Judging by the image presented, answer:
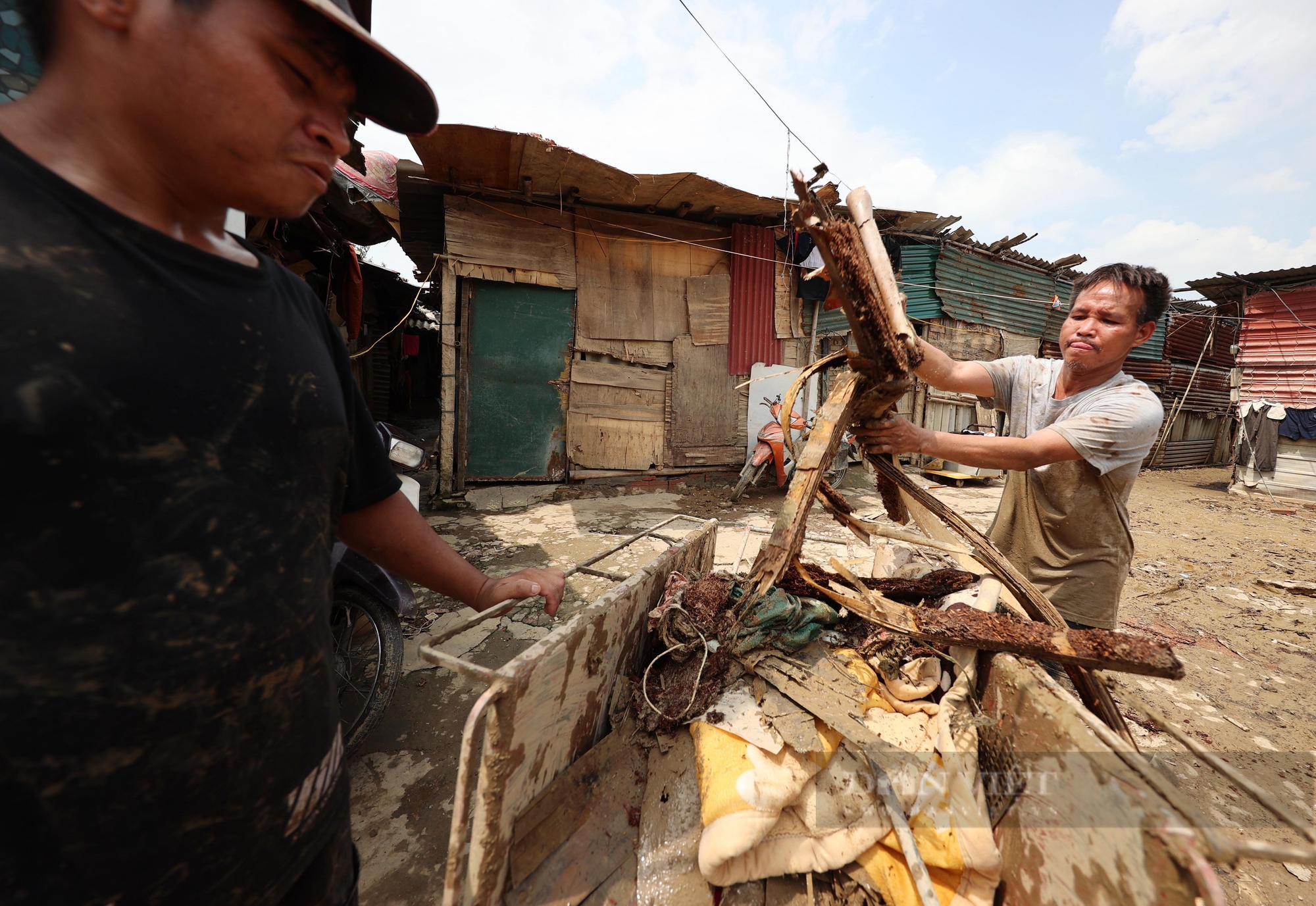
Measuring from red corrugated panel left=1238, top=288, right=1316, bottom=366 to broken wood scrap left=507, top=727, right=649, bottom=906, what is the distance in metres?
16.3

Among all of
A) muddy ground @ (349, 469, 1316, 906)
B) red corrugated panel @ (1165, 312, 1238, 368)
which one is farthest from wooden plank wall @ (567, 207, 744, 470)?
red corrugated panel @ (1165, 312, 1238, 368)

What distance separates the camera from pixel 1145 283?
205 cm

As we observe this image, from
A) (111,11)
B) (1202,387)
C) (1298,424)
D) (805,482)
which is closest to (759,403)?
(805,482)

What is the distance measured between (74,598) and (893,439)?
231cm

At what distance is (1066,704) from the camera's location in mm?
1312

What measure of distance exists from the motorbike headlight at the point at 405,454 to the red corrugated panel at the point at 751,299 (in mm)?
5634

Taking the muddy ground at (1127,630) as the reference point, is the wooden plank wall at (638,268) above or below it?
above

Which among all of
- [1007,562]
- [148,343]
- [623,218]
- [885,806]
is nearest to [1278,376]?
[623,218]

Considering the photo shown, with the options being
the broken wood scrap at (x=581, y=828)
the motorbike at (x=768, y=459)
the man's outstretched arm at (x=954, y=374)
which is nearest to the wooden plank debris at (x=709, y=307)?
the motorbike at (x=768, y=459)

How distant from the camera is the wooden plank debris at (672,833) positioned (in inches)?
59.6

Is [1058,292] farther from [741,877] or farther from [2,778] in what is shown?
[2,778]

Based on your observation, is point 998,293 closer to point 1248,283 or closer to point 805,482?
point 1248,283

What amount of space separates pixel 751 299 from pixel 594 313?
107 inches

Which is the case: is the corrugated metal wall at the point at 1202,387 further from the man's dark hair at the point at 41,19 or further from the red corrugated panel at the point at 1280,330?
the man's dark hair at the point at 41,19
